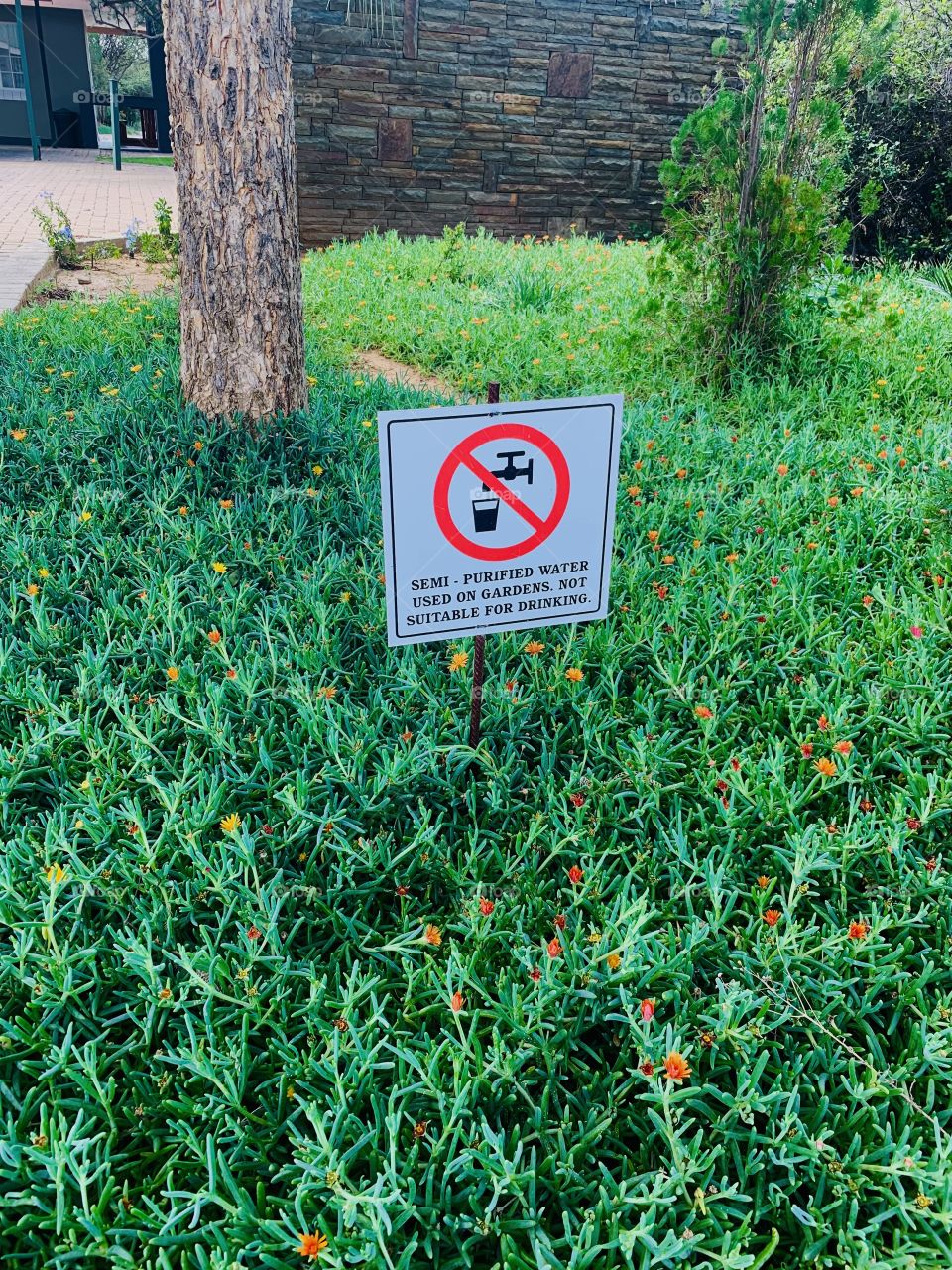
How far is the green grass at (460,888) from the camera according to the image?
59.6 inches

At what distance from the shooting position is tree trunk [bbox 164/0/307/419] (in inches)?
141

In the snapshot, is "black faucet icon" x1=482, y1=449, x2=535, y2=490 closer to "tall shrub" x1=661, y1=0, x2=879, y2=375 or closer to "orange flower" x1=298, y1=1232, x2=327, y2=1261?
"orange flower" x1=298, y1=1232, x2=327, y2=1261

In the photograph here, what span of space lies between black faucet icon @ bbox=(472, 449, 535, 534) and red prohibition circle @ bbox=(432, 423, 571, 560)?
0.07 ft

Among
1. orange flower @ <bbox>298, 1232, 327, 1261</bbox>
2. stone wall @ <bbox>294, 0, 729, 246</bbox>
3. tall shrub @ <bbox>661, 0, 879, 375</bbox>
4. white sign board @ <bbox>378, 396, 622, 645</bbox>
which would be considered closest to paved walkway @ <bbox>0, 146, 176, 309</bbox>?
stone wall @ <bbox>294, 0, 729, 246</bbox>

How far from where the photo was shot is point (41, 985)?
5.77 feet

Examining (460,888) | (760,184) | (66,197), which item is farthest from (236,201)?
(66,197)

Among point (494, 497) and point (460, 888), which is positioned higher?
point (494, 497)

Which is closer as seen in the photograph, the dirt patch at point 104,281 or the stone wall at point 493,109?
the dirt patch at point 104,281

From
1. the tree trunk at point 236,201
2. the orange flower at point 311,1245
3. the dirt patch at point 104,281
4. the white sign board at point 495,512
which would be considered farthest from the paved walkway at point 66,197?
the orange flower at point 311,1245

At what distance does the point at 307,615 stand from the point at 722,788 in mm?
1325

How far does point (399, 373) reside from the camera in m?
5.53

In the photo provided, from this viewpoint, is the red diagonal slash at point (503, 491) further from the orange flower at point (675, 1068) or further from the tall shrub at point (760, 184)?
the tall shrub at point (760, 184)

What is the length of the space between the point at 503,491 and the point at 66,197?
13532 millimetres

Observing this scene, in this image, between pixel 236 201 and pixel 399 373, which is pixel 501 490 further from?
pixel 399 373
